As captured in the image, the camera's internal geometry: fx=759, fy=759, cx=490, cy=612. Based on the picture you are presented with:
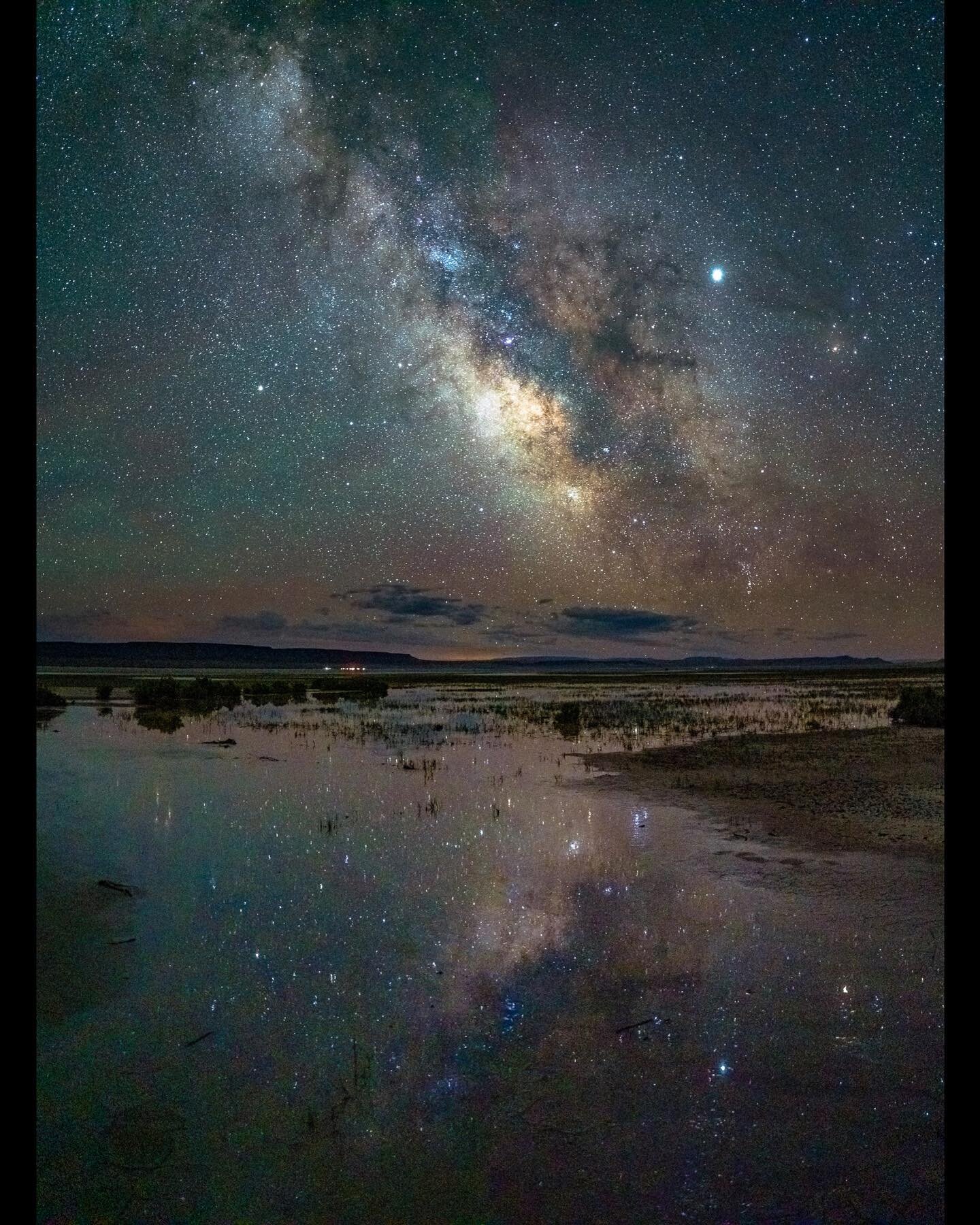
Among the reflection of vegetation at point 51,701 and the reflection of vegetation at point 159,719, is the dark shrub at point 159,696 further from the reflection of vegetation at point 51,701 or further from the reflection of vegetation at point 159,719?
the reflection of vegetation at point 51,701

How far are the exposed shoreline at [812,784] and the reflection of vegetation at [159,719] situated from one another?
15.4 m

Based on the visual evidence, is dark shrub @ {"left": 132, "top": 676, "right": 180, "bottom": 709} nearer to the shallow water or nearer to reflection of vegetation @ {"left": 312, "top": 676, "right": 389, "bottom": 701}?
reflection of vegetation @ {"left": 312, "top": 676, "right": 389, "bottom": 701}

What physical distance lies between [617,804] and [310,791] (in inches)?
251

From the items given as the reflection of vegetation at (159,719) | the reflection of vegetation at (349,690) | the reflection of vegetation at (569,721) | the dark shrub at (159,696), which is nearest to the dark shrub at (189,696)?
the dark shrub at (159,696)

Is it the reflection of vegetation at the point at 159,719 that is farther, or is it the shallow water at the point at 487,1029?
the reflection of vegetation at the point at 159,719

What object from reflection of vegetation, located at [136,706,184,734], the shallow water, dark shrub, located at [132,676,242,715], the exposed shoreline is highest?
the shallow water

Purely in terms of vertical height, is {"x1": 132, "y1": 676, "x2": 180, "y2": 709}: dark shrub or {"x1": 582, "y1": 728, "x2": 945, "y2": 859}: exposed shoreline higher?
{"x1": 582, "y1": 728, "x2": 945, "y2": 859}: exposed shoreline

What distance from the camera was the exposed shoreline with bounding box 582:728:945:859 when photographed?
12773 mm

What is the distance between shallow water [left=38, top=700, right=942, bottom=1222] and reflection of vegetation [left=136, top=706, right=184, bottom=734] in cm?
1505

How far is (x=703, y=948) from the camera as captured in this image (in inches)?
310

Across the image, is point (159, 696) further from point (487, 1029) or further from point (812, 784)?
point (487, 1029)

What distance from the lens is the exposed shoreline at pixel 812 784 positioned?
41.9 feet

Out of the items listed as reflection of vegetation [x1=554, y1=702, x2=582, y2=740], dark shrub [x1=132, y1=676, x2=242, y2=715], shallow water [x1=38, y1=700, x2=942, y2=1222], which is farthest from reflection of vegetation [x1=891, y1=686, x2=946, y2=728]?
dark shrub [x1=132, y1=676, x2=242, y2=715]
